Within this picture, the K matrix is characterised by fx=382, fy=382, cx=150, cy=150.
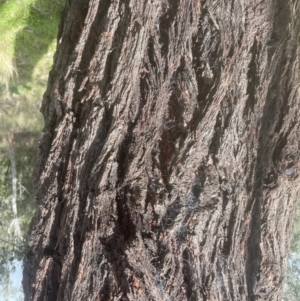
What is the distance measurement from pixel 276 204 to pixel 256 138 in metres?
0.34

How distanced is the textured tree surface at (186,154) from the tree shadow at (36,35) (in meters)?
1.41

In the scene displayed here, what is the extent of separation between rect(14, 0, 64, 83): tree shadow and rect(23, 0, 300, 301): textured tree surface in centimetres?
141

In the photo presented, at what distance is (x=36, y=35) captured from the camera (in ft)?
10.9

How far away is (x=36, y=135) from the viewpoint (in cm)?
387

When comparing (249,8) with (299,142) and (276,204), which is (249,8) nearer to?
(299,142)

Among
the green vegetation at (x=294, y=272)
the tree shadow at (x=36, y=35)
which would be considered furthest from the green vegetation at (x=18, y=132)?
the green vegetation at (x=294, y=272)

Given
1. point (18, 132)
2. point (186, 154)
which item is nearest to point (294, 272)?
point (186, 154)

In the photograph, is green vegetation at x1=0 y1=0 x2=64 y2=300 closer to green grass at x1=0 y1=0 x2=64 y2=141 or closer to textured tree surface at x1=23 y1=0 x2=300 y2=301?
green grass at x1=0 y1=0 x2=64 y2=141

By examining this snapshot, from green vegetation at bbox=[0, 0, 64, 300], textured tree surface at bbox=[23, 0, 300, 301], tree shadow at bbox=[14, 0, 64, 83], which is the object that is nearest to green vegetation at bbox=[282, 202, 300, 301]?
textured tree surface at bbox=[23, 0, 300, 301]

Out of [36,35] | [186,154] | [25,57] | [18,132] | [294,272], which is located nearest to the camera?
[186,154]

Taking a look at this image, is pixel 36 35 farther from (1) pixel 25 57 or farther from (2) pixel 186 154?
(2) pixel 186 154

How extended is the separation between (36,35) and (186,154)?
86.2 inches

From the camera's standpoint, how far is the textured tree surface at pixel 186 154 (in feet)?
5.83

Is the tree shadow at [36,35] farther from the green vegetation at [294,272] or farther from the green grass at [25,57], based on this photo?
the green vegetation at [294,272]
